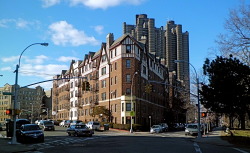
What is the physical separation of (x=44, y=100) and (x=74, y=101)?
6560 centimetres

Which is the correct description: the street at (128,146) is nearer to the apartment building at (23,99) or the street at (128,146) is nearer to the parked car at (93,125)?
the parked car at (93,125)

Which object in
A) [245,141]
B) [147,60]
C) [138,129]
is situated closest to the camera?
[245,141]

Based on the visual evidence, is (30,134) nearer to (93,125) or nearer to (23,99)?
(93,125)

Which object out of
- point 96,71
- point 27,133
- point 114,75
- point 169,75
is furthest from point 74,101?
point 27,133

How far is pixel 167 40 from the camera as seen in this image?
150 meters

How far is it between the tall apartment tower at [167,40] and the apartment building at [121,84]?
163 feet

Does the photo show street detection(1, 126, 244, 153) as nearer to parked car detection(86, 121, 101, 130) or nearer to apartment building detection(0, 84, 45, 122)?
parked car detection(86, 121, 101, 130)

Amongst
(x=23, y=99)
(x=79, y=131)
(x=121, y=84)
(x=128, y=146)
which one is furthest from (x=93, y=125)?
(x=23, y=99)

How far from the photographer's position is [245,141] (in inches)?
1105

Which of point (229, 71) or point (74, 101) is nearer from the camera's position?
point (229, 71)

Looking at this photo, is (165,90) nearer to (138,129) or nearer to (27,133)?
(138,129)

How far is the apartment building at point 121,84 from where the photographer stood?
62.0 m

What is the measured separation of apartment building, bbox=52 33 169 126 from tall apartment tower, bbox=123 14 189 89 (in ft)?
163

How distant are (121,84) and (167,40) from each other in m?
92.8
